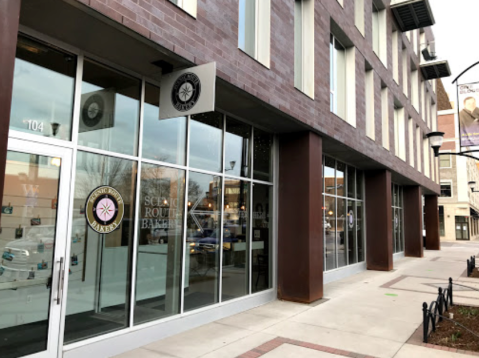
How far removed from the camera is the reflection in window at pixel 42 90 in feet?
14.9

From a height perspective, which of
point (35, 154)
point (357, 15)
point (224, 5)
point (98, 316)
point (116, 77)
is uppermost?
point (357, 15)

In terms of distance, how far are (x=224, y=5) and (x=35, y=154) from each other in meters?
3.73

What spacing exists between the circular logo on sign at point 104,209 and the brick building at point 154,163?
0.02m

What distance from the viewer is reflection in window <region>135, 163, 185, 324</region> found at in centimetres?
596

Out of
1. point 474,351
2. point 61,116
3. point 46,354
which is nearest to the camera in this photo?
point 46,354

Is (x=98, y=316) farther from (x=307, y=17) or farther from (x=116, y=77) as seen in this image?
(x=307, y=17)

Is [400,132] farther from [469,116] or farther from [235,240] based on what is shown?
[235,240]

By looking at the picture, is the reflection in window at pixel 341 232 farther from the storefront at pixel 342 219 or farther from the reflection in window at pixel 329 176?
the reflection in window at pixel 329 176

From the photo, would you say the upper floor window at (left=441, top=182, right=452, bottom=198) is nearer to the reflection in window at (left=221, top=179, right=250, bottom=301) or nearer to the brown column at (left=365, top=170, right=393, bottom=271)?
the brown column at (left=365, top=170, right=393, bottom=271)

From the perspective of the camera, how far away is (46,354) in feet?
14.9

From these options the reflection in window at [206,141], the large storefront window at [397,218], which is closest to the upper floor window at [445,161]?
the large storefront window at [397,218]

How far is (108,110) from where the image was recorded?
566cm

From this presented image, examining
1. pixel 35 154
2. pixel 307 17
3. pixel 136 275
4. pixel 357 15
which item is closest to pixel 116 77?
pixel 35 154

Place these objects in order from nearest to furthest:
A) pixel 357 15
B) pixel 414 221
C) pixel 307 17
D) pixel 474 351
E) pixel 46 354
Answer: pixel 46 354, pixel 474 351, pixel 307 17, pixel 357 15, pixel 414 221
